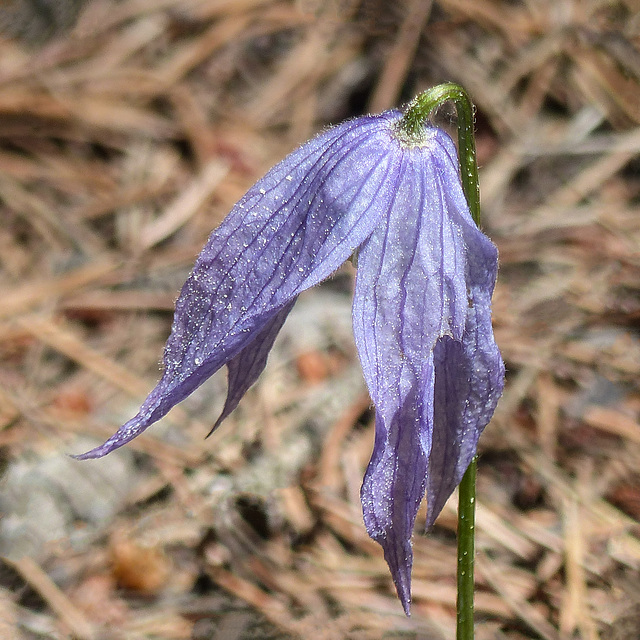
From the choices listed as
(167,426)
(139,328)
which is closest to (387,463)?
(167,426)

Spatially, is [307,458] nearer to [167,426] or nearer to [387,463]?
[167,426]

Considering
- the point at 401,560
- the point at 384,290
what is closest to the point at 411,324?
the point at 384,290

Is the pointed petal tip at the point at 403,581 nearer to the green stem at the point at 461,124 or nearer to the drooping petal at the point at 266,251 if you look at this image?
the drooping petal at the point at 266,251

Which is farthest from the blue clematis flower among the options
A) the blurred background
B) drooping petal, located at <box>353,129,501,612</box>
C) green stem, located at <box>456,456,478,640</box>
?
the blurred background

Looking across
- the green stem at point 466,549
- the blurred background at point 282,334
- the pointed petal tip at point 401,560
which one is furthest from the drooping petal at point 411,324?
the blurred background at point 282,334

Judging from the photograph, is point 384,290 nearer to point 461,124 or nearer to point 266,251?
point 266,251

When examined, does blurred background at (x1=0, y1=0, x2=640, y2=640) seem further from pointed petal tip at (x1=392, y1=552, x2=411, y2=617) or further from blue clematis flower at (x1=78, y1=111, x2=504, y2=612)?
pointed petal tip at (x1=392, y1=552, x2=411, y2=617)
